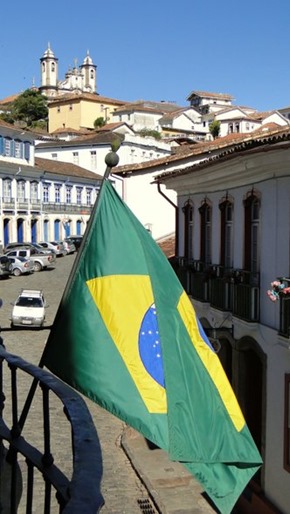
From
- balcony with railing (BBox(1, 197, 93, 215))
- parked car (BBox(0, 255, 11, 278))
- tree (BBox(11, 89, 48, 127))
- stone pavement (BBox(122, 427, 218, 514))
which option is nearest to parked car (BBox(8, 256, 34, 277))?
→ parked car (BBox(0, 255, 11, 278))

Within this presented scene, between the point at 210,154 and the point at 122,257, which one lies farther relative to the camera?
the point at 210,154

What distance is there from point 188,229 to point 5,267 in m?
23.4

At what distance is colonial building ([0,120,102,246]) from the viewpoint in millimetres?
49844

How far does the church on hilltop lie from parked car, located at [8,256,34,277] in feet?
378

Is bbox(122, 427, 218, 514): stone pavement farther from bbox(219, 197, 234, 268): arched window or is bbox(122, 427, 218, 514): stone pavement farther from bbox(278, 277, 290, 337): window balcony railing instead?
bbox(219, 197, 234, 268): arched window

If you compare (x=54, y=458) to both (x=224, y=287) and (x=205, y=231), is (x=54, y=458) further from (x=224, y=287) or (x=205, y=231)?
(x=205, y=231)

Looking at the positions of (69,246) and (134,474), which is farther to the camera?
(69,246)

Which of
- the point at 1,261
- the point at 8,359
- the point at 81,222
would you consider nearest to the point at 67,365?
the point at 8,359

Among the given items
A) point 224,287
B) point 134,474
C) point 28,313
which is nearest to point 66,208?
point 28,313

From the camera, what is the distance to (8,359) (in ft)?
11.2

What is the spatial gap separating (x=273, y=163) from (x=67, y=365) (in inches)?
A: 280

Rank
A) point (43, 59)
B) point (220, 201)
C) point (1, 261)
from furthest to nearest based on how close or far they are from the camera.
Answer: point (43, 59) < point (1, 261) < point (220, 201)

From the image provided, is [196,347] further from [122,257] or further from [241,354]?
[241,354]

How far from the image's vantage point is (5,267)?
128 feet
